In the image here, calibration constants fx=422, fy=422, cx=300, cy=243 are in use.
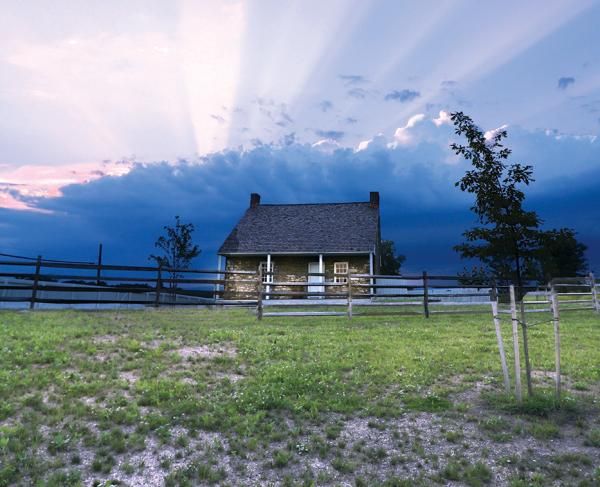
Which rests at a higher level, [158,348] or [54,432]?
[158,348]

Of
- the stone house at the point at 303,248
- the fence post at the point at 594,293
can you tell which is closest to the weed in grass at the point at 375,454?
the fence post at the point at 594,293


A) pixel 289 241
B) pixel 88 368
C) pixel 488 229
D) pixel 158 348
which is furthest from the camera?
pixel 289 241

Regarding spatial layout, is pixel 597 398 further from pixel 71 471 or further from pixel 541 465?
pixel 71 471

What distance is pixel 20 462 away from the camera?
482 cm

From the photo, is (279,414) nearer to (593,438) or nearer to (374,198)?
(593,438)

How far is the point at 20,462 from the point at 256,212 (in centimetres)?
2917

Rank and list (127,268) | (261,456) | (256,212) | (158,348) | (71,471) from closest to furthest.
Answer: (71,471)
(261,456)
(158,348)
(127,268)
(256,212)

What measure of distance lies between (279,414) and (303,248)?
22.3 meters

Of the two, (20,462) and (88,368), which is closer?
(20,462)

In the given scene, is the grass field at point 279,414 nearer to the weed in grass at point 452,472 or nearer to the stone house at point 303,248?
the weed in grass at point 452,472

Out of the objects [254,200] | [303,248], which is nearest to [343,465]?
[303,248]

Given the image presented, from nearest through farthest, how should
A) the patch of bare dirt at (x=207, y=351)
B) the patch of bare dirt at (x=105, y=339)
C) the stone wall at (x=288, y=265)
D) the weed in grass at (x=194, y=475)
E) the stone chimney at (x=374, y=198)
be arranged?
the weed in grass at (x=194, y=475)
the patch of bare dirt at (x=207, y=351)
the patch of bare dirt at (x=105, y=339)
the stone wall at (x=288, y=265)
the stone chimney at (x=374, y=198)

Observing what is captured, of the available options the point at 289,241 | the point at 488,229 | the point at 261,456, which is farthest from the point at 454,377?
the point at 289,241

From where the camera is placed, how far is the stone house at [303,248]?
92.6ft
